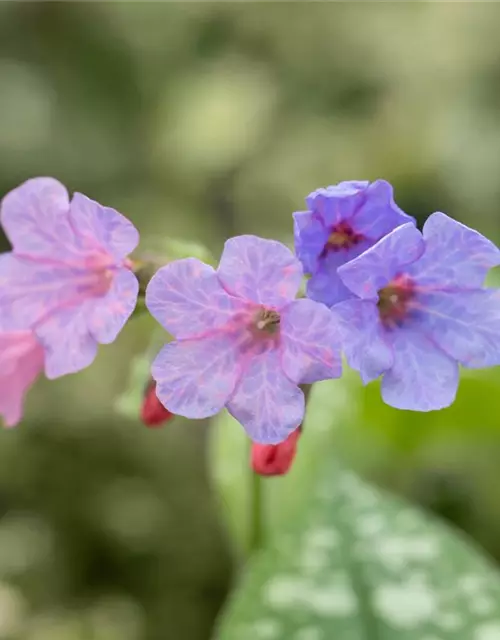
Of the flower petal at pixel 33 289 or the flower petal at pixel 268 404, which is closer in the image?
the flower petal at pixel 268 404

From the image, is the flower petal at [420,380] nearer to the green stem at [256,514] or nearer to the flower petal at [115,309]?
the flower petal at [115,309]

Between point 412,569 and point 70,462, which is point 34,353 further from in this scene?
point 70,462

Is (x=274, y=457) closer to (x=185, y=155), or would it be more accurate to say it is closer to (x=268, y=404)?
(x=268, y=404)

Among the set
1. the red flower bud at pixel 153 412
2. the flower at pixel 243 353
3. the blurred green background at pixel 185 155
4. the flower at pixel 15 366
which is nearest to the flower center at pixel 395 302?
the flower at pixel 243 353

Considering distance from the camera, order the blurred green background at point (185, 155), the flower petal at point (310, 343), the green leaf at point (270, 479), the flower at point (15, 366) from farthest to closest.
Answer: the blurred green background at point (185, 155) < the green leaf at point (270, 479) < the flower at point (15, 366) < the flower petal at point (310, 343)

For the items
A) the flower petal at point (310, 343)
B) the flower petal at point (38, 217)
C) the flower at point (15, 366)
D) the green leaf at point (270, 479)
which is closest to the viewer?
the flower petal at point (310, 343)

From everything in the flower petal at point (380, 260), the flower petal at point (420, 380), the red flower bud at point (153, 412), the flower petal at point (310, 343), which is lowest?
the red flower bud at point (153, 412)

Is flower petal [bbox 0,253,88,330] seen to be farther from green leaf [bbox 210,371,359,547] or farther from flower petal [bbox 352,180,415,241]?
green leaf [bbox 210,371,359,547]
